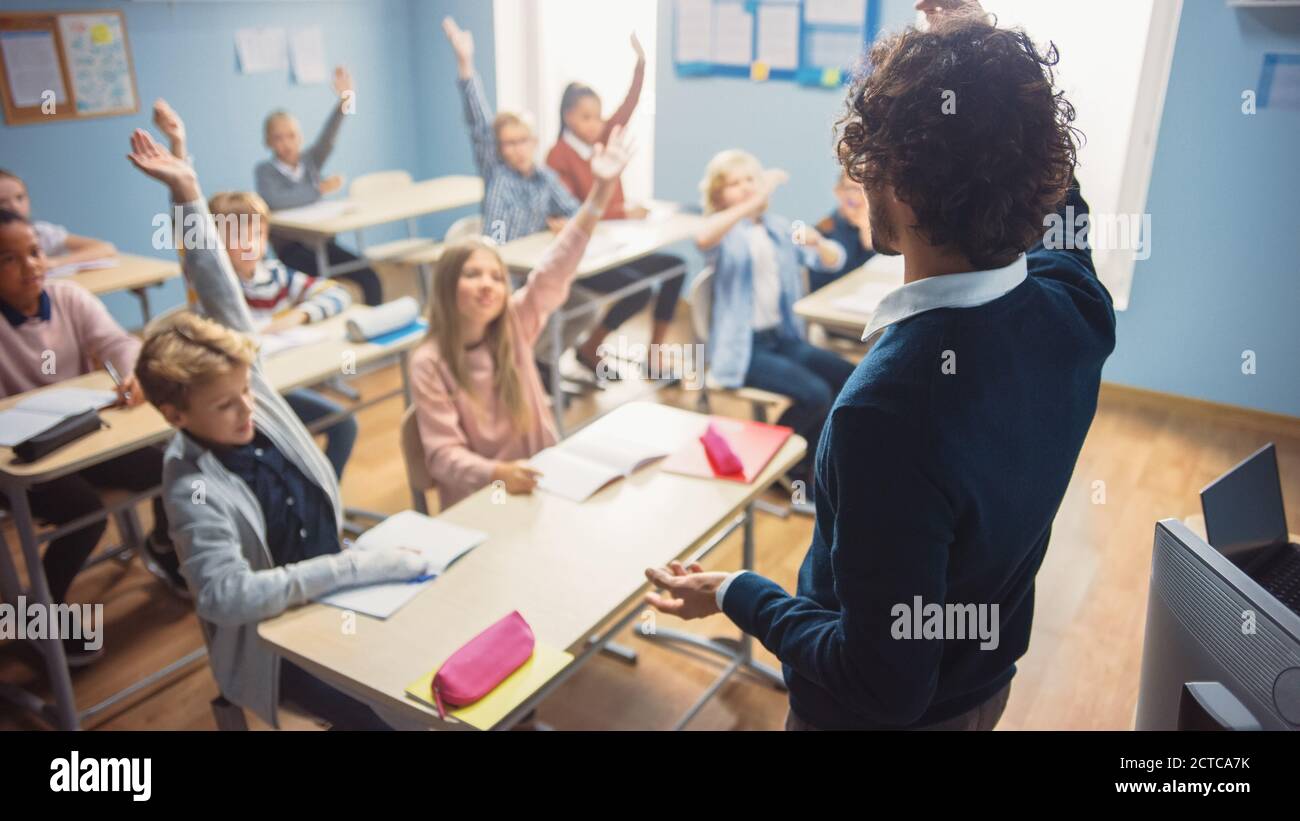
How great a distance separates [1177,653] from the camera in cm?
101

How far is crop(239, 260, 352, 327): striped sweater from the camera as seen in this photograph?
3.22m

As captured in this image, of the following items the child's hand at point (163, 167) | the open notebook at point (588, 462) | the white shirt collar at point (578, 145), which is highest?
the child's hand at point (163, 167)

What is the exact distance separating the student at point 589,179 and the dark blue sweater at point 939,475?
11.9 feet

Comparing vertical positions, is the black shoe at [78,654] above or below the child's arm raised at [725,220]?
below

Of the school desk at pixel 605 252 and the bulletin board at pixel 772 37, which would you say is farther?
the bulletin board at pixel 772 37

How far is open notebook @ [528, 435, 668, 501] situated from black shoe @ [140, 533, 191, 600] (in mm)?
1460

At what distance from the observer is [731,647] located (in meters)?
2.75

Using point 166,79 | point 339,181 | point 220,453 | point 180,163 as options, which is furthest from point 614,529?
point 166,79

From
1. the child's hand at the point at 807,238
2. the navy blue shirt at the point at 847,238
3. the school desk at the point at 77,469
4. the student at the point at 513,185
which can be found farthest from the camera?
the student at the point at 513,185

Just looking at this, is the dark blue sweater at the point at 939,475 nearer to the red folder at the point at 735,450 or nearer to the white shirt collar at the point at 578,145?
the red folder at the point at 735,450

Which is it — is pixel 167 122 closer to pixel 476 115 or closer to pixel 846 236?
pixel 476 115

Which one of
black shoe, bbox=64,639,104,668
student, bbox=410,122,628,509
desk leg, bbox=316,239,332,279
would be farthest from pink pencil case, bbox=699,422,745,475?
desk leg, bbox=316,239,332,279

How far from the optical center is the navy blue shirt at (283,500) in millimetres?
1927

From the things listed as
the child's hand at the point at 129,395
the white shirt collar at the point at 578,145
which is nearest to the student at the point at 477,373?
the child's hand at the point at 129,395
